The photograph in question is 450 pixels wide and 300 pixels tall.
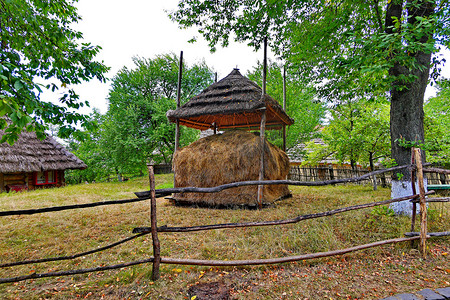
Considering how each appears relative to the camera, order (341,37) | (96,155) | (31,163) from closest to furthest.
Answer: (341,37) → (31,163) → (96,155)

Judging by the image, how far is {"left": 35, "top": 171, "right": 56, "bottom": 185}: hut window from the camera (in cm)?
1194

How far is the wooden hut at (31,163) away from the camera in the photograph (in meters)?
9.90

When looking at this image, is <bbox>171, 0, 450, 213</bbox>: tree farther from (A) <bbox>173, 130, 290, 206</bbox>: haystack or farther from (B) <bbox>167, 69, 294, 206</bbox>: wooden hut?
(A) <bbox>173, 130, 290, 206</bbox>: haystack

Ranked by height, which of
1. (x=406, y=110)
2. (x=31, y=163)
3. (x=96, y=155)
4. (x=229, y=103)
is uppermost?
(x=229, y=103)

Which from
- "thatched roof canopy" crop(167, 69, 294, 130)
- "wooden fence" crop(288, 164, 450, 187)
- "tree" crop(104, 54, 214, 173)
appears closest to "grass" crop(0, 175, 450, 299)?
"thatched roof canopy" crop(167, 69, 294, 130)

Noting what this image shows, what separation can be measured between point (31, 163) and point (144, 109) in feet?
25.9

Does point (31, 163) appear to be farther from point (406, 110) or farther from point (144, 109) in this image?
point (406, 110)

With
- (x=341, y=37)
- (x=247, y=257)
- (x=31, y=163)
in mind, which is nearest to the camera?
(x=247, y=257)

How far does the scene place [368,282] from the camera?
2.33 m

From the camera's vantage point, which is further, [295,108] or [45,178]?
[295,108]

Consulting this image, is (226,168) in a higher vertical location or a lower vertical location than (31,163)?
lower

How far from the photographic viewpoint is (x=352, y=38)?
13.2 ft

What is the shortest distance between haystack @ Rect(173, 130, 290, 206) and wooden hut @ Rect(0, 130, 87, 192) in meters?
9.40

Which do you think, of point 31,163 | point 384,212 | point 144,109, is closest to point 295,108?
point 384,212
